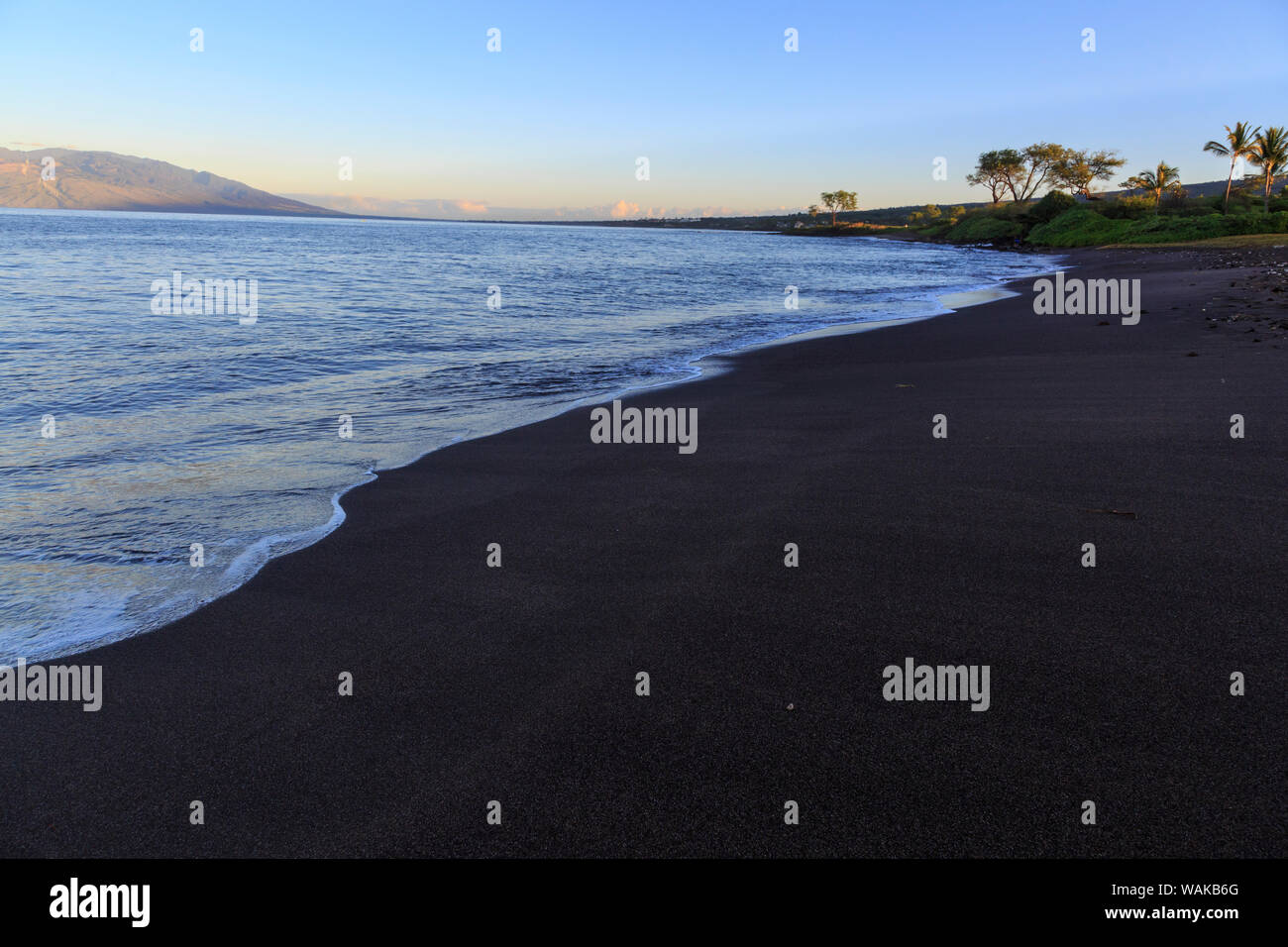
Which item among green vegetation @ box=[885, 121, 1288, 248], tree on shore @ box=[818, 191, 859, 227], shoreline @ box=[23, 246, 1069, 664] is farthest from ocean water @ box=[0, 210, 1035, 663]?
tree on shore @ box=[818, 191, 859, 227]

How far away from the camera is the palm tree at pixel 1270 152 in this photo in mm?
66188

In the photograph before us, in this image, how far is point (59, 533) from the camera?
6.55m

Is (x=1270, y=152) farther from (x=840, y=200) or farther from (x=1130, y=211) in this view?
(x=840, y=200)

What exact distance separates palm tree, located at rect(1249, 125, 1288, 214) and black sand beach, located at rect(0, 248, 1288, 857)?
276ft

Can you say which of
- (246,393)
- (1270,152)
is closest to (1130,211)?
(1270,152)

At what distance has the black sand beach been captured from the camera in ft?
9.58

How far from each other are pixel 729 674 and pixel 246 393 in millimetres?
12060

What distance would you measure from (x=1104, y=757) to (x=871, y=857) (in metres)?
1.24

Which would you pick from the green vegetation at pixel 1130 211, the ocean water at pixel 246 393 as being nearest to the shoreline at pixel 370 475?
the ocean water at pixel 246 393

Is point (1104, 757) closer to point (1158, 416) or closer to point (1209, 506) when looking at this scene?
point (1209, 506)

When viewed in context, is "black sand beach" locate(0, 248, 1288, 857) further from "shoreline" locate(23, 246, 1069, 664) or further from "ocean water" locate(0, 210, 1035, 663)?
"ocean water" locate(0, 210, 1035, 663)

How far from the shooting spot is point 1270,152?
66750 millimetres

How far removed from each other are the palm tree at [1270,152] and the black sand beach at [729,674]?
84.1m
